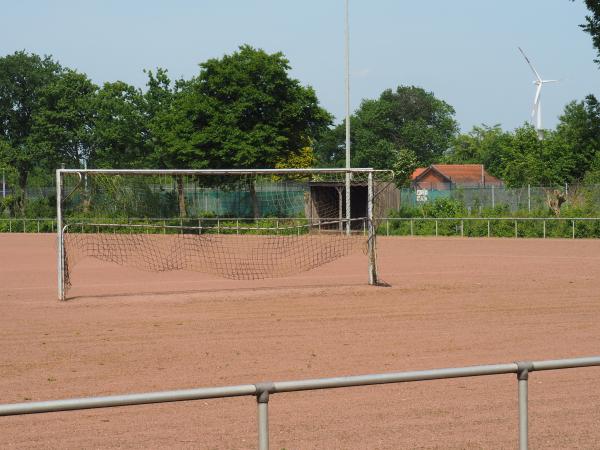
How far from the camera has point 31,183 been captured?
10769 cm

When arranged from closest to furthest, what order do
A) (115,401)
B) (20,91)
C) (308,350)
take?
(115,401) → (308,350) → (20,91)

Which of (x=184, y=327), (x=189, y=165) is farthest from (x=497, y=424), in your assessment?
(x=189, y=165)

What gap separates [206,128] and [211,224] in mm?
17122

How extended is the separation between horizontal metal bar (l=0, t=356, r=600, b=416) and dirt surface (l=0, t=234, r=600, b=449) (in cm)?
285

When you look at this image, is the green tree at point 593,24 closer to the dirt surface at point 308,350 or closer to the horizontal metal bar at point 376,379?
the dirt surface at point 308,350

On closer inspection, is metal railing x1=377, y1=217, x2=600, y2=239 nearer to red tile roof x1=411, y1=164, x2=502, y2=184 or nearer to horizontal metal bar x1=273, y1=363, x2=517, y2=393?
horizontal metal bar x1=273, y1=363, x2=517, y2=393

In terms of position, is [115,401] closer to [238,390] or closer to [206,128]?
[238,390]

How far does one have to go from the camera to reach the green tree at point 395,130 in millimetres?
118125

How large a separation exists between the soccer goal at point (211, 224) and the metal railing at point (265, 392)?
14947 millimetres

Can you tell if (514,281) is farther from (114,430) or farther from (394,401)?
(114,430)

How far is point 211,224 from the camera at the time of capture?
4053cm

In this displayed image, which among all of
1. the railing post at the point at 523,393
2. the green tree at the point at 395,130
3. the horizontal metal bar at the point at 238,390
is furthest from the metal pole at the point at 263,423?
the green tree at the point at 395,130

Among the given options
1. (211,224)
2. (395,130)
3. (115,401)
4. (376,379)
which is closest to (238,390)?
(115,401)

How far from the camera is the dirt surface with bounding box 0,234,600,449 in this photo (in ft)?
26.8
